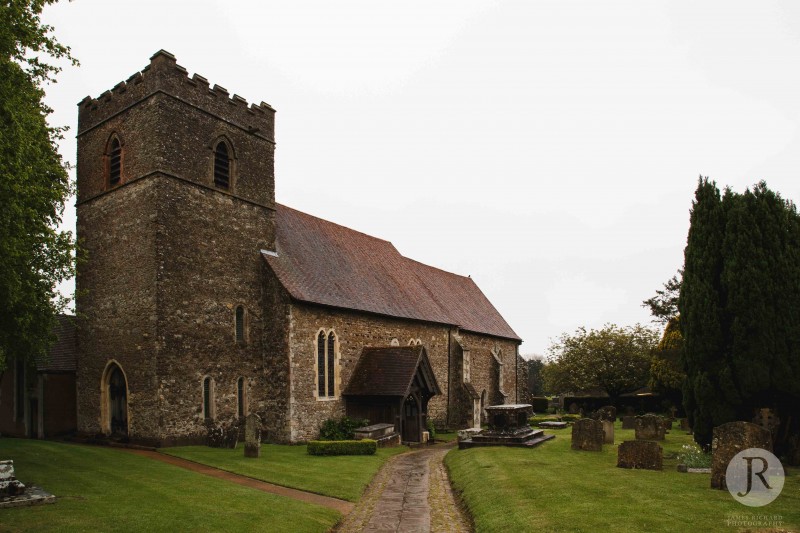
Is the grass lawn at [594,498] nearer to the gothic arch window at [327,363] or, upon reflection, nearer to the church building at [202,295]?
the gothic arch window at [327,363]

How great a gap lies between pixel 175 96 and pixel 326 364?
1176cm

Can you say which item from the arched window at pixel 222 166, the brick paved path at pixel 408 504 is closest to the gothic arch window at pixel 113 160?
the arched window at pixel 222 166

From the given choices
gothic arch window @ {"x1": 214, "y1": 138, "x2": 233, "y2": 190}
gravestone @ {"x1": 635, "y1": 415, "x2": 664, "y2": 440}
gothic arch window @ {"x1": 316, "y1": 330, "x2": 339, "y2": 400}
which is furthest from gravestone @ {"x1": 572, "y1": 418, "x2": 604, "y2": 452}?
gothic arch window @ {"x1": 214, "y1": 138, "x2": 233, "y2": 190}

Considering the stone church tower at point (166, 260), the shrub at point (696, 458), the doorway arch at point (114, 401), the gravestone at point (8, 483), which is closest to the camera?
the gravestone at point (8, 483)

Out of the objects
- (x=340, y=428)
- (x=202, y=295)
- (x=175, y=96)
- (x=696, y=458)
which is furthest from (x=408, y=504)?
(x=175, y=96)

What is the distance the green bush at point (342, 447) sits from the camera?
19.6 m

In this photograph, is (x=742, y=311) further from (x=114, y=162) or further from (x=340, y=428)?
(x=114, y=162)

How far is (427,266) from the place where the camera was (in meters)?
41.2

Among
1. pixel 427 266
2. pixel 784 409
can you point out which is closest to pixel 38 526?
pixel 784 409

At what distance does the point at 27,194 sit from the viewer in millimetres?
12570

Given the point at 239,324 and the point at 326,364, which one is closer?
the point at 239,324

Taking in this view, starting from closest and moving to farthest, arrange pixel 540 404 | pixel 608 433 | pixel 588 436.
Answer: pixel 588 436, pixel 608 433, pixel 540 404

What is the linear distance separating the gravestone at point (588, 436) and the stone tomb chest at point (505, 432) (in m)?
1.92

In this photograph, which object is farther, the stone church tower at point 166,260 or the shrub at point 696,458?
the stone church tower at point 166,260
